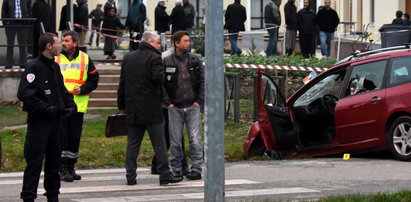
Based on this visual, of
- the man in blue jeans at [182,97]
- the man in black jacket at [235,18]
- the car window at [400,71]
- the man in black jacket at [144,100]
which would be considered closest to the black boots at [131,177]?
the man in black jacket at [144,100]

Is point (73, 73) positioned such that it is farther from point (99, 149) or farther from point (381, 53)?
point (381, 53)

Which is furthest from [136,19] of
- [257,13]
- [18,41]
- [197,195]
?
[257,13]

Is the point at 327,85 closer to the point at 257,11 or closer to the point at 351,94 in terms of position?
the point at 351,94

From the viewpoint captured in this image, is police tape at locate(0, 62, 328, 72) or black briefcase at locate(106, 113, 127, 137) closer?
black briefcase at locate(106, 113, 127, 137)

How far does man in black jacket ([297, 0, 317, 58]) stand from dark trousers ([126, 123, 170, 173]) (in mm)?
16863

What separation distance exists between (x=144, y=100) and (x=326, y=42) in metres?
18.1

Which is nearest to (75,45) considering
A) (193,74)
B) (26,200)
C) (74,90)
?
(74,90)

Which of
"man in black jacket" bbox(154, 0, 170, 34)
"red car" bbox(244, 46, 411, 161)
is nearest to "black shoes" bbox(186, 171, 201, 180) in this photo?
"red car" bbox(244, 46, 411, 161)

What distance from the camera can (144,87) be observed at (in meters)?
13.1

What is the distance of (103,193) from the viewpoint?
12500 mm

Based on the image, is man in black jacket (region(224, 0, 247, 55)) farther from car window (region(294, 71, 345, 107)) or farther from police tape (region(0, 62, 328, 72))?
car window (region(294, 71, 345, 107))

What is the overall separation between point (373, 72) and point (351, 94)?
0.43 m

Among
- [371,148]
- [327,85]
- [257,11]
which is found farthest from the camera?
[257,11]

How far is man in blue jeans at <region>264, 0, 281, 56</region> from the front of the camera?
30.5 meters
